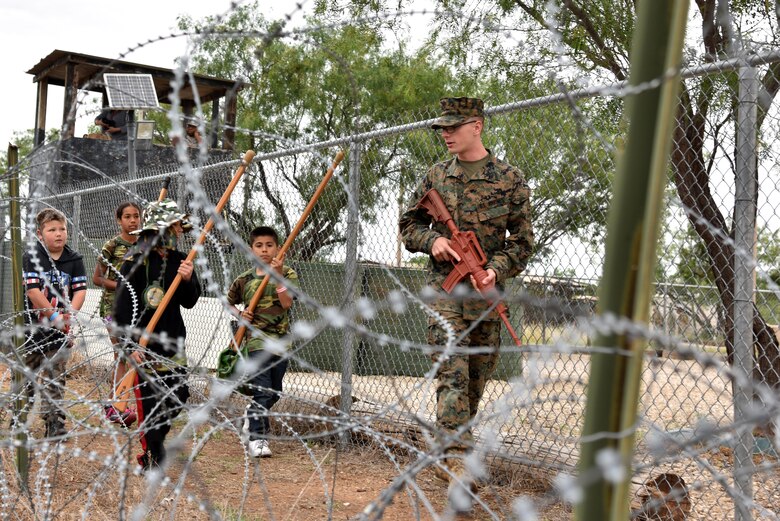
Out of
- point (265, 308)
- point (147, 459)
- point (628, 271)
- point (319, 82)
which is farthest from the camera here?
point (319, 82)

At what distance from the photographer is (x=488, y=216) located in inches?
160

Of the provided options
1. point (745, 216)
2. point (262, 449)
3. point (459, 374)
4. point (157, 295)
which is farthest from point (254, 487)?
point (745, 216)

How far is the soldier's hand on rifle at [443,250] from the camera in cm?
393

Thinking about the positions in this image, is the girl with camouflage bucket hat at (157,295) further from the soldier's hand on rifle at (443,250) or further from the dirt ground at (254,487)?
the soldier's hand on rifle at (443,250)

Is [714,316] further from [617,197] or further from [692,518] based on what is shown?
[617,197]

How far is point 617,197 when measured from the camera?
0.50 metres

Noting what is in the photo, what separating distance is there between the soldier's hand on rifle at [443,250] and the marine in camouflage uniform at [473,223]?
0.15 feet

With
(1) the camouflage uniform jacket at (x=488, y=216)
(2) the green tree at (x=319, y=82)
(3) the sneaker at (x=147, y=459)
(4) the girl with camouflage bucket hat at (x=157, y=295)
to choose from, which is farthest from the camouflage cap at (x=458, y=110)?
(2) the green tree at (x=319, y=82)

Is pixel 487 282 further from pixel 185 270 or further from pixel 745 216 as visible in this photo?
pixel 185 270

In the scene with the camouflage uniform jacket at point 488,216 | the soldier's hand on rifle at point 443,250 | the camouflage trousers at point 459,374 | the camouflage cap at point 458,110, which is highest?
the camouflage cap at point 458,110

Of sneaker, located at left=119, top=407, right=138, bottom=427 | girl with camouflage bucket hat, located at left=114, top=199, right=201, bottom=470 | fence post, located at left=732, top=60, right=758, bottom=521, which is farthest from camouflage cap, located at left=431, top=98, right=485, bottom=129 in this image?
sneaker, located at left=119, top=407, right=138, bottom=427

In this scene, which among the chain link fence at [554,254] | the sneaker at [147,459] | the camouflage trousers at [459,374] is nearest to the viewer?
the chain link fence at [554,254]

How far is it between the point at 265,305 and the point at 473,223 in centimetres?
174

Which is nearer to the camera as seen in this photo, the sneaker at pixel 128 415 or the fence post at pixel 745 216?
the fence post at pixel 745 216
